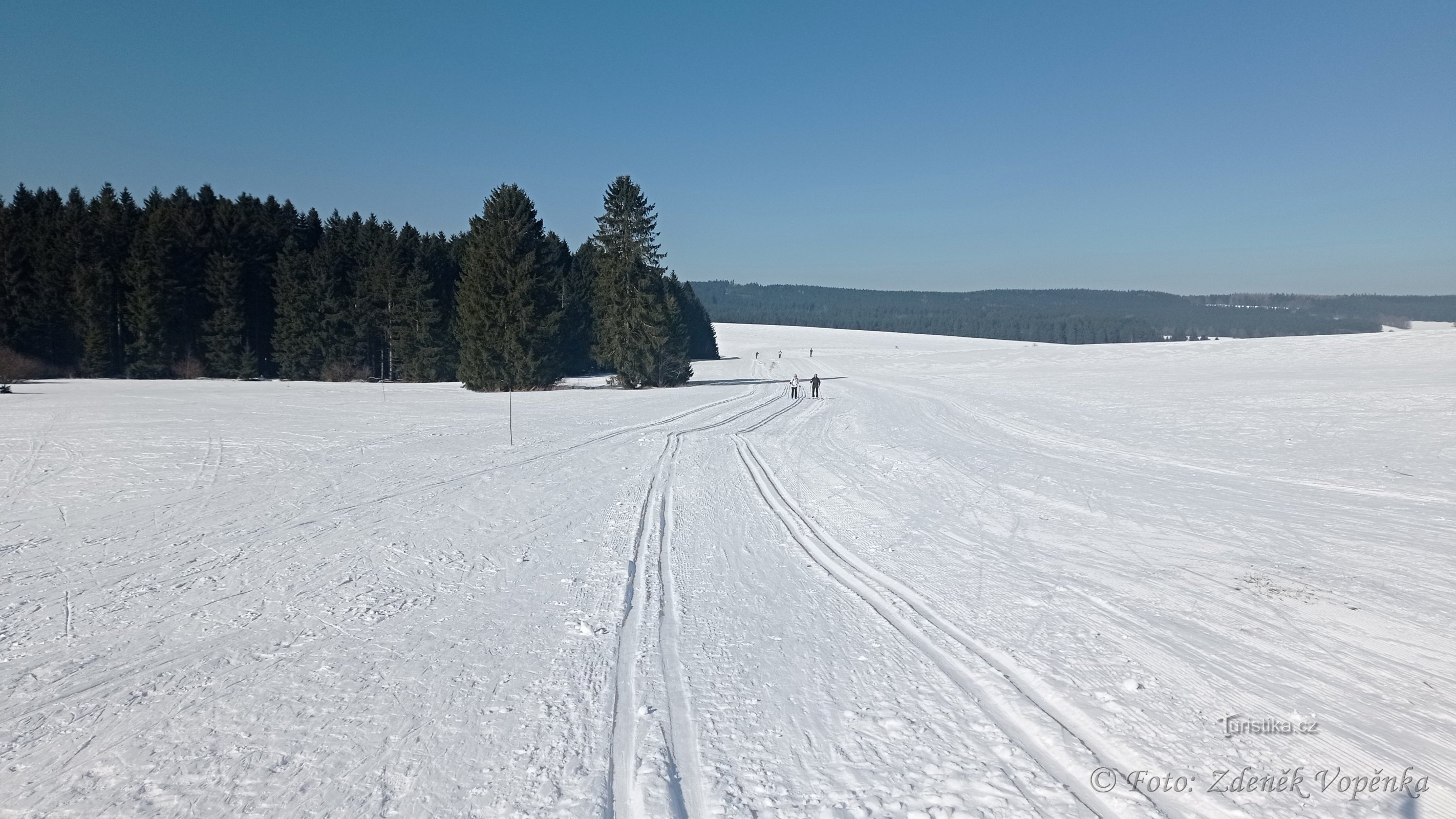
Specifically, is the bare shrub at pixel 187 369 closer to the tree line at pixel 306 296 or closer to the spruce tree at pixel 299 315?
the tree line at pixel 306 296

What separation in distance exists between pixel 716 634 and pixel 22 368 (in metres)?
55.1

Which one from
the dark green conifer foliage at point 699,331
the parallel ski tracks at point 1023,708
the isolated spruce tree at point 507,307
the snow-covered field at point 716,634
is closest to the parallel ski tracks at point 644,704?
the snow-covered field at point 716,634

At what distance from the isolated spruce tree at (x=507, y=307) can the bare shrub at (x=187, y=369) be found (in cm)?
2023

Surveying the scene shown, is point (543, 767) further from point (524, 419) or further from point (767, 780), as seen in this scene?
point (524, 419)

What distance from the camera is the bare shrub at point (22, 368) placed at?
137 feet

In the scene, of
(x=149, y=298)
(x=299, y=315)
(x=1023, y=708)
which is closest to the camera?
(x=1023, y=708)

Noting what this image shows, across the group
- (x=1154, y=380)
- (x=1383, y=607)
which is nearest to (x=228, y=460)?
(x=1383, y=607)

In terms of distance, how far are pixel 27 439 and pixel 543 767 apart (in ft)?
65.7

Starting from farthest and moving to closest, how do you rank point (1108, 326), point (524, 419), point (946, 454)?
point (1108, 326) → point (524, 419) → point (946, 454)

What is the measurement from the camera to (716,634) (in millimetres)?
6160

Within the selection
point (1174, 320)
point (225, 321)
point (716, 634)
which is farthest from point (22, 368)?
point (1174, 320)

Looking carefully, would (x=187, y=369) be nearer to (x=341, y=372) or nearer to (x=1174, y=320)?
(x=341, y=372)

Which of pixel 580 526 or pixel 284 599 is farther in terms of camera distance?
pixel 580 526

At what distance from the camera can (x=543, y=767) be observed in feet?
13.4
